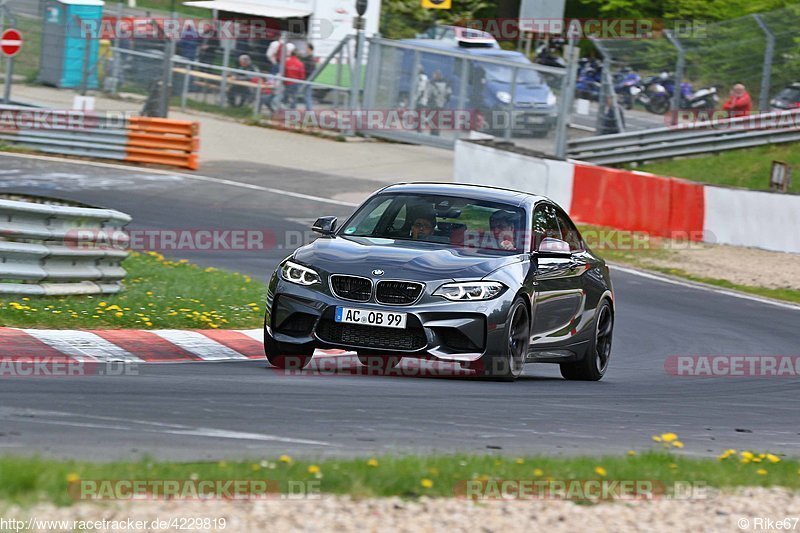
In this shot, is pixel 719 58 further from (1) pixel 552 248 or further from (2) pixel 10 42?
(1) pixel 552 248

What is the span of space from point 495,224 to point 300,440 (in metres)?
3.94

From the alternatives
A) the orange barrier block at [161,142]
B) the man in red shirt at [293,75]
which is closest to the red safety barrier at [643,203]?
the orange barrier block at [161,142]

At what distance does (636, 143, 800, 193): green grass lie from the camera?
25781mm

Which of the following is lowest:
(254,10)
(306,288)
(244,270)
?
(244,270)

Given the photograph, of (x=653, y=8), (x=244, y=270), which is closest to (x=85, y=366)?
(x=244, y=270)

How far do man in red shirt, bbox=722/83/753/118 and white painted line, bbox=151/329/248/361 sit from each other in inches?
707

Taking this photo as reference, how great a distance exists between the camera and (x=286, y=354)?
9.52m

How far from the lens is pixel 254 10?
3884cm

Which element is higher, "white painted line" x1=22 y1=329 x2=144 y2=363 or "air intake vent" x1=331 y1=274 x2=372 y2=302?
"air intake vent" x1=331 y1=274 x2=372 y2=302

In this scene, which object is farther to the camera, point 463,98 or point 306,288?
point 463,98

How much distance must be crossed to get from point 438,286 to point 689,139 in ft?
63.0

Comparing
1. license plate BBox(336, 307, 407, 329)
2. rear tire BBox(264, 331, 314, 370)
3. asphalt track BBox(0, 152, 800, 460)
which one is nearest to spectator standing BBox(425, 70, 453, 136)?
asphalt track BBox(0, 152, 800, 460)

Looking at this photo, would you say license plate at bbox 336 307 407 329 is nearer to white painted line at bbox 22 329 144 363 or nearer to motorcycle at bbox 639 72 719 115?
white painted line at bbox 22 329 144 363

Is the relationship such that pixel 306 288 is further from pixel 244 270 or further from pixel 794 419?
pixel 244 270
